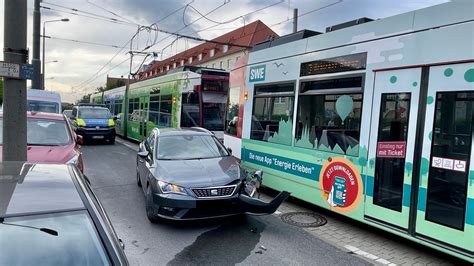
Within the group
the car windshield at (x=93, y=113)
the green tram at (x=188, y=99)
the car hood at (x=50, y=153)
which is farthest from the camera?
the car windshield at (x=93, y=113)

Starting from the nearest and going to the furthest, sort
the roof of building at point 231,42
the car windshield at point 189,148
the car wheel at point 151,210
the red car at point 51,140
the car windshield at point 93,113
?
1. the car wheel at point 151,210
2. the red car at point 51,140
3. the car windshield at point 189,148
4. the car windshield at point 93,113
5. the roof of building at point 231,42

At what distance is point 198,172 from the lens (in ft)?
19.6

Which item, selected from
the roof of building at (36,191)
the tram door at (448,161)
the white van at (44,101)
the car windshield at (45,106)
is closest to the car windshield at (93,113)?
the white van at (44,101)

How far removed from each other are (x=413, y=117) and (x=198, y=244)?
3274 millimetres

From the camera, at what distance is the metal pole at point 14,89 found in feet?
17.5

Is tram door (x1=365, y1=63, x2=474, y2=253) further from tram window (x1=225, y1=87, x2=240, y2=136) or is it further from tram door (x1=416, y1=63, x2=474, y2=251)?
tram window (x1=225, y1=87, x2=240, y2=136)

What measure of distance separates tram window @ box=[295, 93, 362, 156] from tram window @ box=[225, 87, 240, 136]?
A: 8.63 feet

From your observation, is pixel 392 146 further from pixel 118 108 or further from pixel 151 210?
pixel 118 108

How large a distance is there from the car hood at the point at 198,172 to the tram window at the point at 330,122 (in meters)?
1.38

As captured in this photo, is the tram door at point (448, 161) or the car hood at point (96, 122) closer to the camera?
the tram door at point (448, 161)

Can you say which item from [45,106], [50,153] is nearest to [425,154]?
[50,153]

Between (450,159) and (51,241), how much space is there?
4160 mm

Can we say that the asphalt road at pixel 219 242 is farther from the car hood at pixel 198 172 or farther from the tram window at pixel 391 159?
the tram window at pixel 391 159

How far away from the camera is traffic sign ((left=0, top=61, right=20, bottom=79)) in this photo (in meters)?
5.25
